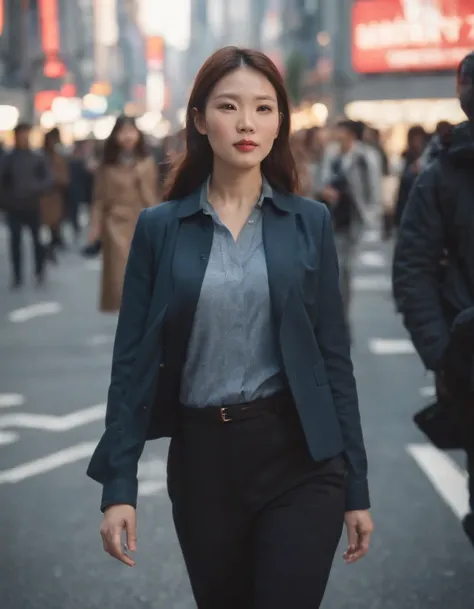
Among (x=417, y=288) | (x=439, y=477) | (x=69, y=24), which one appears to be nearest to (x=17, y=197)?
(x=439, y=477)

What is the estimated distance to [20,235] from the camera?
17.7 meters

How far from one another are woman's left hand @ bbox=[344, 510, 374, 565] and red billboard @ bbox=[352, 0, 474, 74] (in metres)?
63.4

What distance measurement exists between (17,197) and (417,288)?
1317 centimetres

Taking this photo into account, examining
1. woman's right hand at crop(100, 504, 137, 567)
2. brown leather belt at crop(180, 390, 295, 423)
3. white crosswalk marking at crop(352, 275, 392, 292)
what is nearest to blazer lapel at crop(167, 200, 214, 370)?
brown leather belt at crop(180, 390, 295, 423)

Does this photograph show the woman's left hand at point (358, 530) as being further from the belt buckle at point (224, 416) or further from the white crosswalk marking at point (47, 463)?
the white crosswalk marking at point (47, 463)

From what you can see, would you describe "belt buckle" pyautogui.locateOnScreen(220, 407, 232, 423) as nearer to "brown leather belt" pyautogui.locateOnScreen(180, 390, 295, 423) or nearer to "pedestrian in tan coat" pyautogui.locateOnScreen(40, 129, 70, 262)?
"brown leather belt" pyautogui.locateOnScreen(180, 390, 295, 423)

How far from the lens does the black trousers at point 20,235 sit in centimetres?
1741

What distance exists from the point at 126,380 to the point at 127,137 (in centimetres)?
809

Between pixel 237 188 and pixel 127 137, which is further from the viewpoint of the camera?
pixel 127 137

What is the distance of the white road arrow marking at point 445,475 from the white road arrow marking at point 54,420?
2.03 metres

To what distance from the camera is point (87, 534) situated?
6.27 metres

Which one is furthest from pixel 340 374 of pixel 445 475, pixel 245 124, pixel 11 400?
pixel 11 400

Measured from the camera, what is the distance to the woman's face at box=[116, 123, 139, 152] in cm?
1130

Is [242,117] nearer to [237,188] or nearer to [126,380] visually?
[237,188]
